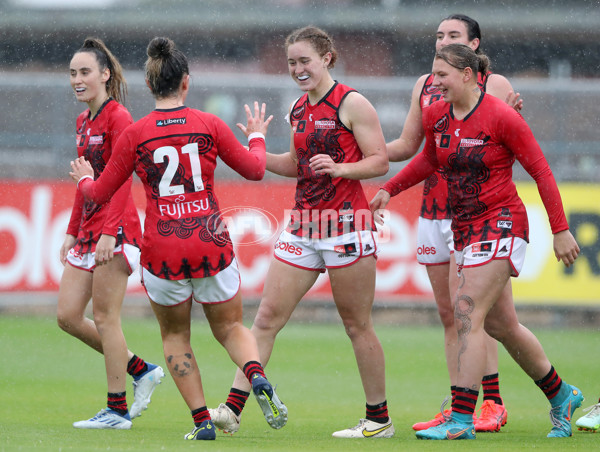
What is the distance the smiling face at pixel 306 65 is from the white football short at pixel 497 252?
135 centimetres

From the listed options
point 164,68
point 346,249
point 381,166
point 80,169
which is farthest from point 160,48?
point 346,249

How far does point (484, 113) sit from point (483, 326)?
4.00ft

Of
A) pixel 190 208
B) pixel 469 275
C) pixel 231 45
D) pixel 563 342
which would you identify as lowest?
pixel 563 342

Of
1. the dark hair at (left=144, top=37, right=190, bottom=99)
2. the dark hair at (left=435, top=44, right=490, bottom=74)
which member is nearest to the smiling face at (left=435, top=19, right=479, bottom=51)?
the dark hair at (left=435, top=44, right=490, bottom=74)

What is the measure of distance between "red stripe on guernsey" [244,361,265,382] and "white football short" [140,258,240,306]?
1.22 feet

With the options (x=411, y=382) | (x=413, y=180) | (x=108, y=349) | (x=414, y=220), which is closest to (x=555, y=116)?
(x=414, y=220)

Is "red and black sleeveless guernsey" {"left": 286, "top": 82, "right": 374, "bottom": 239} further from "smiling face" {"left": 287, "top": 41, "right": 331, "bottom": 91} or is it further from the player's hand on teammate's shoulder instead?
the player's hand on teammate's shoulder

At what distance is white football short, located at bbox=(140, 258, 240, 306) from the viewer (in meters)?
5.48

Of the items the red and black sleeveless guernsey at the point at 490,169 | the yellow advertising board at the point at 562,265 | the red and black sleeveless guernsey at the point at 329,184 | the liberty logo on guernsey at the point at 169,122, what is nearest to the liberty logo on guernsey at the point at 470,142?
the red and black sleeveless guernsey at the point at 490,169

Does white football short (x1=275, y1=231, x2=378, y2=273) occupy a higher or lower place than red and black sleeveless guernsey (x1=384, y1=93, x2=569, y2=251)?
lower

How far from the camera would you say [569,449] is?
5406mm

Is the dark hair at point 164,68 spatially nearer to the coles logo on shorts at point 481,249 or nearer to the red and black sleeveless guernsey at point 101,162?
the red and black sleeveless guernsey at point 101,162

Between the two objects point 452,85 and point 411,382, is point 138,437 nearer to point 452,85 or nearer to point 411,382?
point 452,85

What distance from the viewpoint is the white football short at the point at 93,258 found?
252 inches
